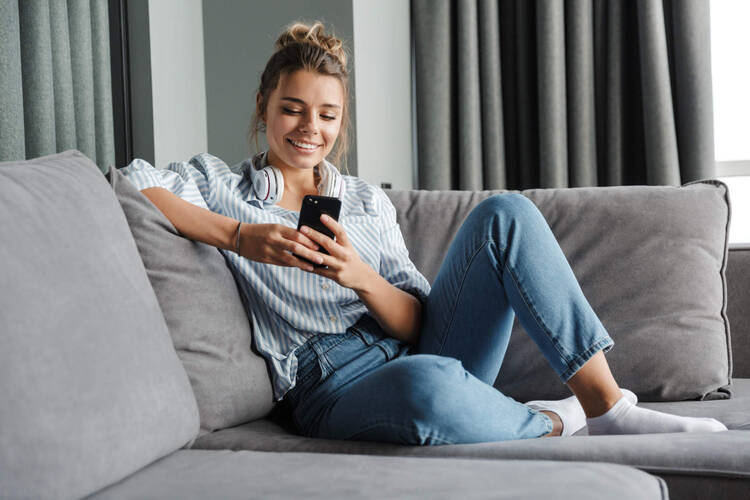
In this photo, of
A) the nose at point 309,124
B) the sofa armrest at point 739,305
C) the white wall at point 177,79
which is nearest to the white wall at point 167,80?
the white wall at point 177,79

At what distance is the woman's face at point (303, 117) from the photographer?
1438 millimetres

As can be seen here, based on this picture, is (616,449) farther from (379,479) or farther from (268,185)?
(268,185)

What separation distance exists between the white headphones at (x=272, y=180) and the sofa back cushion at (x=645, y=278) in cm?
21

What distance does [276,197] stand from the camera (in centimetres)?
141

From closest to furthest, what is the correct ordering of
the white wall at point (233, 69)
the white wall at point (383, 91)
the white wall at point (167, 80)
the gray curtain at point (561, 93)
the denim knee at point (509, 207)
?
the denim knee at point (509, 207) < the white wall at point (167, 80) < the white wall at point (233, 69) < the white wall at point (383, 91) < the gray curtain at point (561, 93)

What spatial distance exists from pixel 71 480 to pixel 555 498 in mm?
470

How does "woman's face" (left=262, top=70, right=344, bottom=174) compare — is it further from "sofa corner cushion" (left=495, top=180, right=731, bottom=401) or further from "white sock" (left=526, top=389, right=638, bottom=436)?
"white sock" (left=526, top=389, right=638, bottom=436)

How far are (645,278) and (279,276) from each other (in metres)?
0.74

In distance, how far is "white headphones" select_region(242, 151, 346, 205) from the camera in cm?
140

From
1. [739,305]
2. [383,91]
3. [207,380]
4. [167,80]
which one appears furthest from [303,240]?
[383,91]

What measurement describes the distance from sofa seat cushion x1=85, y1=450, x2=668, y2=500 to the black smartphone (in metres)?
0.41

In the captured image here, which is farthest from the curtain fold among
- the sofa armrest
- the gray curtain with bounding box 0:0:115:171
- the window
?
the window

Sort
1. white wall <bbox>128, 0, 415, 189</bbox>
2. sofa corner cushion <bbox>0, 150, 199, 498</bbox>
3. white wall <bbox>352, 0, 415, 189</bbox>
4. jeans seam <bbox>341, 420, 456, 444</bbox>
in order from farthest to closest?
white wall <bbox>352, 0, 415, 189</bbox> < white wall <bbox>128, 0, 415, 189</bbox> < jeans seam <bbox>341, 420, 456, 444</bbox> < sofa corner cushion <bbox>0, 150, 199, 498</bbox>

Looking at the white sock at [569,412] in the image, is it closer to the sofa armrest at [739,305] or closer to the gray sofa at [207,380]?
the gray sofa at [207,380]
